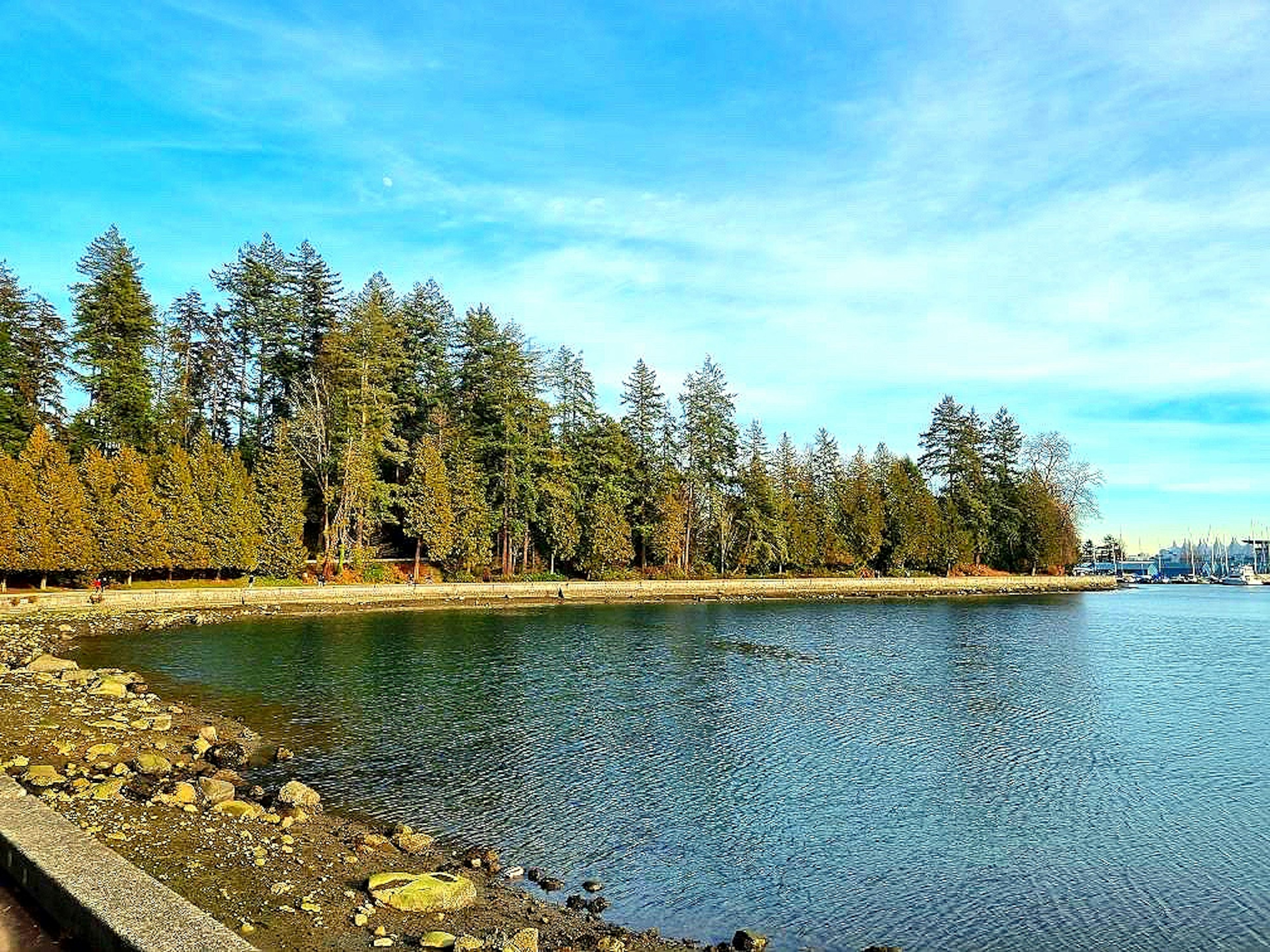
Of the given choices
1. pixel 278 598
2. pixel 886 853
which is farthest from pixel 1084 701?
pixel 278 598

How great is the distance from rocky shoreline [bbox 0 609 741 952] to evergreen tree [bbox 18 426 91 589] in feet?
118

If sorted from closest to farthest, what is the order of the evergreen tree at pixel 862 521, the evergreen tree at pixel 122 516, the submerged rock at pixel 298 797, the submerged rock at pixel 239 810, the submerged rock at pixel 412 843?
1. the submerged rock at pixel 412 843
2. the submerged rock at pixel 239 810
3. the submerged rock at pixel 298 797
4. the evergreen tree at pixel 122 516
5. the evergreen tree at pixel 862 521

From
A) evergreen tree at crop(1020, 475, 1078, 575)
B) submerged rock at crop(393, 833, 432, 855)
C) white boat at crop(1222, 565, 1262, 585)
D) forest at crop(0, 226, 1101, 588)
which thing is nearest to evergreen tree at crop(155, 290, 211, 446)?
forest at crop(0, 226, 1101, 588)

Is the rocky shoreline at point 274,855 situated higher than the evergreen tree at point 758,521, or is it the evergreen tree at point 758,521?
the evergreen tree at point 758,521

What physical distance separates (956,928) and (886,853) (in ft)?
8.96

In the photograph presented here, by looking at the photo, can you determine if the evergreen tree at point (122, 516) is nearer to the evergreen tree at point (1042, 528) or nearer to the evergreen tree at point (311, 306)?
the evergreen tree at point (311, 306)

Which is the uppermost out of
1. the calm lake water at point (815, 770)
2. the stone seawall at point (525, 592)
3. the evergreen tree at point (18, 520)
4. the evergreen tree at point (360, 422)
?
the evergreen tree at point (360, 422)

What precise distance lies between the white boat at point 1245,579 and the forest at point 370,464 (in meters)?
90.4

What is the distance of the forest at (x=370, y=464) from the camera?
188 ft

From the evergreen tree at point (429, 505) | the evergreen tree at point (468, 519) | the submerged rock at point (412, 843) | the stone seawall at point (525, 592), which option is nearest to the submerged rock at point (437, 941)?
the submerged rock at point (412, 843)

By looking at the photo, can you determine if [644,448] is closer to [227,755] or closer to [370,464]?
[370,464]

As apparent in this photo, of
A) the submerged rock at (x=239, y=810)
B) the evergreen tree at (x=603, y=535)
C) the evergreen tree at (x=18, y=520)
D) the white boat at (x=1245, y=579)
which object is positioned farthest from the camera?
the white boat at (x=1245, y=579)

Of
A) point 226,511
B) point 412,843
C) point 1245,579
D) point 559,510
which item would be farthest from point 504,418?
point 1245,579

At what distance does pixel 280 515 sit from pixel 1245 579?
16893 cm
